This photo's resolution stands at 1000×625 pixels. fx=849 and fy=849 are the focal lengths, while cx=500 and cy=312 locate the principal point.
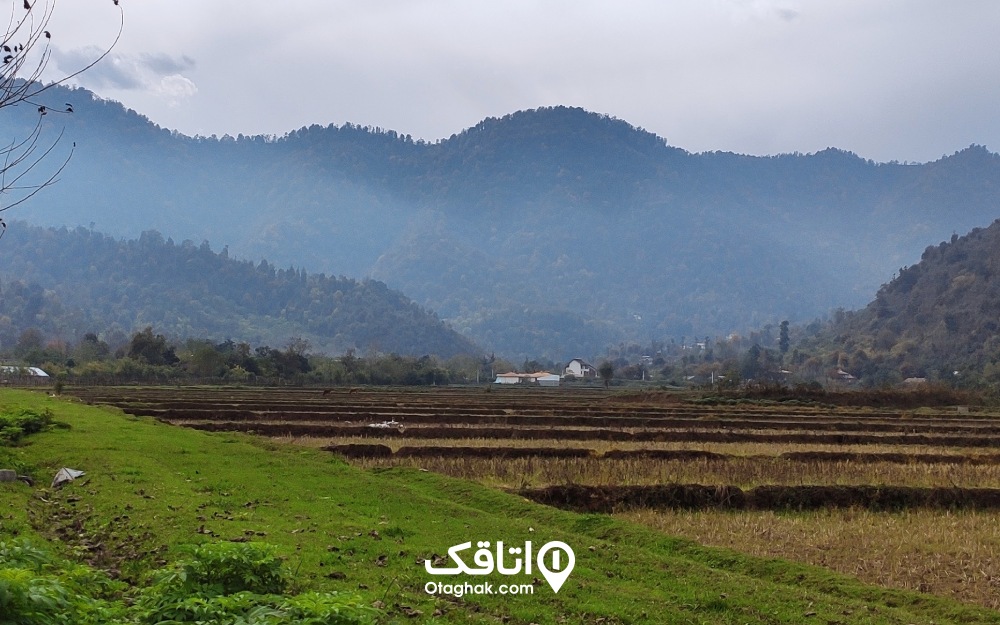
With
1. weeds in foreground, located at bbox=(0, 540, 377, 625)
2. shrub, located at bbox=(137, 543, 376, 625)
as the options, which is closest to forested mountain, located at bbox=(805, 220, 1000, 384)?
shrub, located at bbox=(137, 543, 376, 625)

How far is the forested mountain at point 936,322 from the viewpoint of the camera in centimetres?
12912

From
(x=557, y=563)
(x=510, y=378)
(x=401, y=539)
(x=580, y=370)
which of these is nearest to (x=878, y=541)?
(x=557, y=563)

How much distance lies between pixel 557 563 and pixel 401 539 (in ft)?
7.64

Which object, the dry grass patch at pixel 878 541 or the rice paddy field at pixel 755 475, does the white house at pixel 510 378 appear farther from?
the dry grass patch at pixel 878 541

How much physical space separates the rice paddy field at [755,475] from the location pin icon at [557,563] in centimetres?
374

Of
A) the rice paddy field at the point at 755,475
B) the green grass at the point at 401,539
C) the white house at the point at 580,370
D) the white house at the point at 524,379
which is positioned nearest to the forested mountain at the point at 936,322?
the white house at the point at 580,370

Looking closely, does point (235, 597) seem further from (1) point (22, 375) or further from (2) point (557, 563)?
(1) point (22, 375)

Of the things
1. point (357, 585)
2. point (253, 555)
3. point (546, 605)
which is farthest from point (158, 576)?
point (546, 605)

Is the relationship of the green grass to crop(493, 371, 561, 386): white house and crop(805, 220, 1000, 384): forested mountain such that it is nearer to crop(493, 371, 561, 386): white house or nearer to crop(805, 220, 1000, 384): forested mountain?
crop(805, 220, 1000, 384): forested mountain

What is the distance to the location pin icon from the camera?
1009cm

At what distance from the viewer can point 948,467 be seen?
974 inches

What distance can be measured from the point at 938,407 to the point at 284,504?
2737 inches

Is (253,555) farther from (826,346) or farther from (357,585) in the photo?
(826,346)

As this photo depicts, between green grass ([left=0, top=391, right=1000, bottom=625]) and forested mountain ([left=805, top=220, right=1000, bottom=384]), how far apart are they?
10941cm
